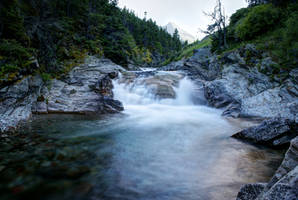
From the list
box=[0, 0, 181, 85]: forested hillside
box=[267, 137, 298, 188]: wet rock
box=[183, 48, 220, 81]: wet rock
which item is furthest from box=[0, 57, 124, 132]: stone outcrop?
box=[183, 48, 220, 81]: wet rock

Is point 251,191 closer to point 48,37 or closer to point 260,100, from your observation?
point 260,100

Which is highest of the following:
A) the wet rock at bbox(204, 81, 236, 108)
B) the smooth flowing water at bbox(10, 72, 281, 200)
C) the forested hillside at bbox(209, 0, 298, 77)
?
the forested hillside at bbox(209, 0, 298, 77)

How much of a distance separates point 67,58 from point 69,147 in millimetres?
10886

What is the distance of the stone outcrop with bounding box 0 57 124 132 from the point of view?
641 centimetres

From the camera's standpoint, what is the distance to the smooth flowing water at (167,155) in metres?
2.84

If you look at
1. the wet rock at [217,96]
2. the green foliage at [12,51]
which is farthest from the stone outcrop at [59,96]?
the wet rock at [217,96]

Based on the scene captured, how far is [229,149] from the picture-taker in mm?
4609

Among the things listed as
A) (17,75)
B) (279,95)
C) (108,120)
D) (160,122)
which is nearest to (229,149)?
(160,122)

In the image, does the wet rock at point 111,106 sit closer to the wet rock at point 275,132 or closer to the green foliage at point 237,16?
the wet rock at point 275,132

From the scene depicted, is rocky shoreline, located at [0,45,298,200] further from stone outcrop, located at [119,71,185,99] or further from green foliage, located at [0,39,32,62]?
green foliage, located at [0,39,32,62]

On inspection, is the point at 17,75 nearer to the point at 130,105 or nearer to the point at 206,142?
the point at 130,105

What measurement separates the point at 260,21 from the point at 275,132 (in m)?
14.1

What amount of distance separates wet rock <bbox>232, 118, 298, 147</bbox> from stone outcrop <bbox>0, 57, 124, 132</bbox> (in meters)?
7.18

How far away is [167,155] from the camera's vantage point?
4.38 meters
